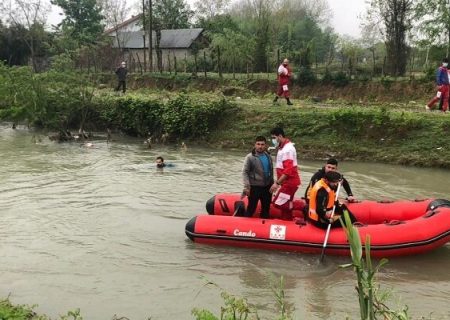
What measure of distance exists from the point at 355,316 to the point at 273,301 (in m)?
0.99

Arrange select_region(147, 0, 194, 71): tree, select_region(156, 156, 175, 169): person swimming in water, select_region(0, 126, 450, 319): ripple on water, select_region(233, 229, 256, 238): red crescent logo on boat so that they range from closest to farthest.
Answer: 1. select_region(0, 126, 450, 319): ripple on water
2. select_region(233, 229, 256, 238): red crescent logo on boat
3. select_region(156, 156, 175, 169): person swimming in water
4. select_region(147, 0, 194, 71): tree

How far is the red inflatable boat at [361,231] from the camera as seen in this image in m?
7.42

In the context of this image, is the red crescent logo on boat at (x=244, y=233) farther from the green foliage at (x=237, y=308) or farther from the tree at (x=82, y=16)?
the tree at (x=82, y=16)

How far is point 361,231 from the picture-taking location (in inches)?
293

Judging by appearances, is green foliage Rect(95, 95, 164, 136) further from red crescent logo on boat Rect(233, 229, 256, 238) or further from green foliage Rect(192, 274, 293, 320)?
green foliage Rect(192, 274, 293, 320)

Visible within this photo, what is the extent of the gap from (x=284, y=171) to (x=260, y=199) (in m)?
0.62

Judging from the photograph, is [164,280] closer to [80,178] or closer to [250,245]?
[250,245]

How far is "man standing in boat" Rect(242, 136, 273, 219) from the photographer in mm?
8172

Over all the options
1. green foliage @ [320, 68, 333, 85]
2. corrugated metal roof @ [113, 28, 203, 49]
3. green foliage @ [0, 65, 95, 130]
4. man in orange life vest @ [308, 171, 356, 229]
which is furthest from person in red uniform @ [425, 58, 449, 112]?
corrugated metal roof @ [113, 28, 203, 49]

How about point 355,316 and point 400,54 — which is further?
point 400,54

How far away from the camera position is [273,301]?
6.40 meters

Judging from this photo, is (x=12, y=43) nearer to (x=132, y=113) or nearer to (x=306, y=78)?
(x=132, y=113)

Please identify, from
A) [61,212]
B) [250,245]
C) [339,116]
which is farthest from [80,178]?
[339,116]

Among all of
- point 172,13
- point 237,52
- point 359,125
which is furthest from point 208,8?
point 359,125
